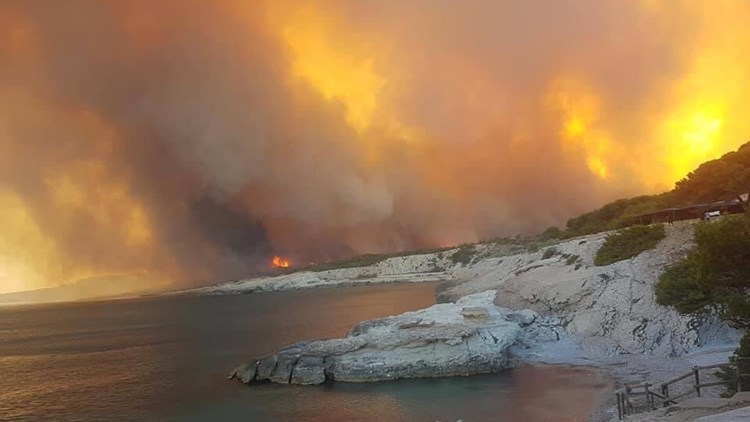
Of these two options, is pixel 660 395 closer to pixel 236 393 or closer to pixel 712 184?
pixel 236 393

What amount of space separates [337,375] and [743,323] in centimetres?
2408

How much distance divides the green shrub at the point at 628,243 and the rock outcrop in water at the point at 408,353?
1388 cm

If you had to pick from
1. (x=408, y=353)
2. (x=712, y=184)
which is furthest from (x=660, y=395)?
(x=712, y=184)

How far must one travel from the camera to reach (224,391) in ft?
127

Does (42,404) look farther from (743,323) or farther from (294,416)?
(743,323)

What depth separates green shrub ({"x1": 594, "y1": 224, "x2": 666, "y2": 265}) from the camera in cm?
4962

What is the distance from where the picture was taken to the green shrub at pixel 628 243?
1954 inches

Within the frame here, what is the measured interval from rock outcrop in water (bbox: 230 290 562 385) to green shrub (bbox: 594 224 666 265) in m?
13.9

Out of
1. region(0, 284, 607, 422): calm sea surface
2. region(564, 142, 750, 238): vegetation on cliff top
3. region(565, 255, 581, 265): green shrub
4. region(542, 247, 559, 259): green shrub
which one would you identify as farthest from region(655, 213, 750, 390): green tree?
region(564, 142, 750, 238): vegetation on cliff top

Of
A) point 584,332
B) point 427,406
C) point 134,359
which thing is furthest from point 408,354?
point 134,359

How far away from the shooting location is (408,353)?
1543 inches

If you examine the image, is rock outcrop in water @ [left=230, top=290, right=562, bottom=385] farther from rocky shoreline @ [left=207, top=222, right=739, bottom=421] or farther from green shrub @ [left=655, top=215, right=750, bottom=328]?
green shrub @ [left=655, top=215, right=750, bottom=328]

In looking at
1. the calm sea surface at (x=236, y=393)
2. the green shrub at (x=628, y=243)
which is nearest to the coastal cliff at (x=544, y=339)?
the green shrub at (x=628, y=243)

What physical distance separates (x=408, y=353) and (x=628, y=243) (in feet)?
83.3
